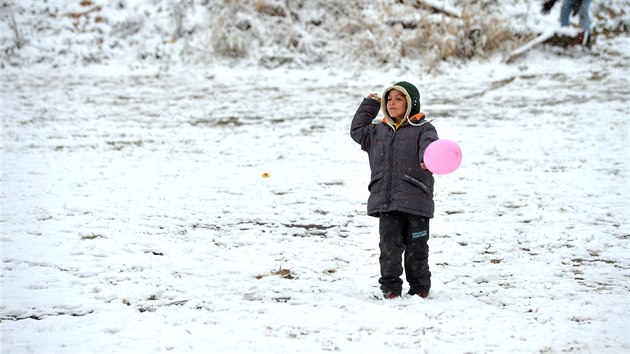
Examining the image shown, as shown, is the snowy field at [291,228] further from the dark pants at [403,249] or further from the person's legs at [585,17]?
the person's legs at [585,17]

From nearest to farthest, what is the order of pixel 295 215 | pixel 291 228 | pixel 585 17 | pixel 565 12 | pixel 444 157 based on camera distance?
pixel 444 157
pixel 291 228
pixel 295 215
pixel 585 17
pixel 565 12

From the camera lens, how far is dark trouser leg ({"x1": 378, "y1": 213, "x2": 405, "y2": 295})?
12.9 ft

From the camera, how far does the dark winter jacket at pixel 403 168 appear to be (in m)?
3.83

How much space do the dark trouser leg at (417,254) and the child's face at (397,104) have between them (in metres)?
0.67

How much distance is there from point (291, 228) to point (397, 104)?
6.64ft

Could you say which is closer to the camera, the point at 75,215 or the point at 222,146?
the point at 75,215

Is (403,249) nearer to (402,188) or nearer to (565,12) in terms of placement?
(402,188)

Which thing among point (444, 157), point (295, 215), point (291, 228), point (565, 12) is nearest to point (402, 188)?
point (444, 157)

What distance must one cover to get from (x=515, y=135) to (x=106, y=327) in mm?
6975

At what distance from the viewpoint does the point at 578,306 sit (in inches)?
149

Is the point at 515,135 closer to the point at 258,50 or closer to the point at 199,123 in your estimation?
the point at 199,123

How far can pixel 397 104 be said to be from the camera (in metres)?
3.89

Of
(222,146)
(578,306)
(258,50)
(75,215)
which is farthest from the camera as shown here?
(258,50)

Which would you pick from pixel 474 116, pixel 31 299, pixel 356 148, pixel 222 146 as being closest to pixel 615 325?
pixel 31 299
